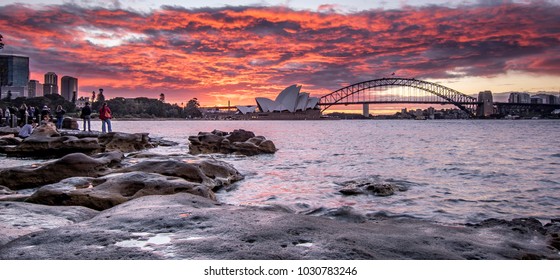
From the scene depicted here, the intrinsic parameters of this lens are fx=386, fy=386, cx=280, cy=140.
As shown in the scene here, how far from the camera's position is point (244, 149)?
15.3 m

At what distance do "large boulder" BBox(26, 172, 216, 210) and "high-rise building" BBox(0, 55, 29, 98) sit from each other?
4.20 feet

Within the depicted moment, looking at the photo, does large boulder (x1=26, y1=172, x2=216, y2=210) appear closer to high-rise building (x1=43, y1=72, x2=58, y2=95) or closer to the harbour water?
high-rise building (x1=43, y1=72, x2=58, y2=95)

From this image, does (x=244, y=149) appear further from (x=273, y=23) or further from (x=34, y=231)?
(x=34, y=231)

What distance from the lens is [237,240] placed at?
2.60 m

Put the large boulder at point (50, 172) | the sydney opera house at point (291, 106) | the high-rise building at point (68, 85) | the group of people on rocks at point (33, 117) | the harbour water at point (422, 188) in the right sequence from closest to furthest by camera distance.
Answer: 1. the high-rise building at point (68, 85)
2. the harbour water at point (422, 188)
3. the large boulder at point (50, 172)
4. the group of people on rocks at point (33, 117)
5. the sydney opera house at point (291, 106)

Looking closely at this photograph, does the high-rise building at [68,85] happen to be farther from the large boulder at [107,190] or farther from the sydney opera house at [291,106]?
the sydney opera house at [291,106]

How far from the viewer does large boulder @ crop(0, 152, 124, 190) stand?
6.42m

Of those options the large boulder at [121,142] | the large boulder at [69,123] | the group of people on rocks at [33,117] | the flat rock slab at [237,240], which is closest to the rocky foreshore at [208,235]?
the flat rock slab at [237,240]

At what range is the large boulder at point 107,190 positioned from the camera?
424 cm

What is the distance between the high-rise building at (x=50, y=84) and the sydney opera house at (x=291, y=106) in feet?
213

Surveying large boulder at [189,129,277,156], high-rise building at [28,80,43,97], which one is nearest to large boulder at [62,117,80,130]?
large boulder at [189,129,277,156]

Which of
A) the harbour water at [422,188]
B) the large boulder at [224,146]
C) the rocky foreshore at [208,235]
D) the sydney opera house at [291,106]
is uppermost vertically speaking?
the sydney opera house at [291,106]

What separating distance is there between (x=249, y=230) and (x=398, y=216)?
3.25 meters
